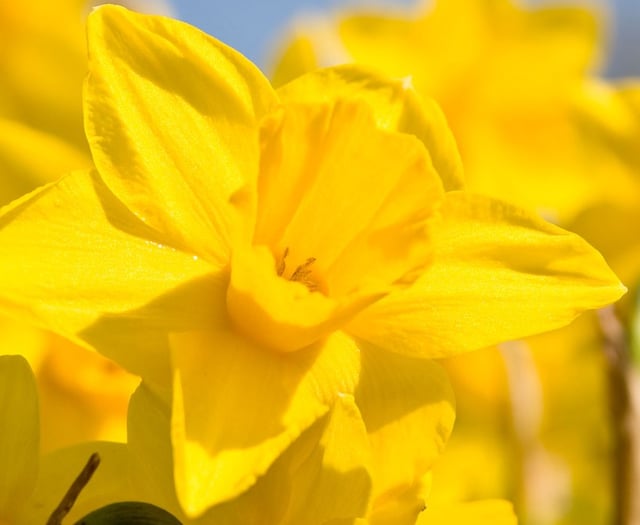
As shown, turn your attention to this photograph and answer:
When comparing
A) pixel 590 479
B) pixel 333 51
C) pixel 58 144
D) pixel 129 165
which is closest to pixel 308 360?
pixel 129 165

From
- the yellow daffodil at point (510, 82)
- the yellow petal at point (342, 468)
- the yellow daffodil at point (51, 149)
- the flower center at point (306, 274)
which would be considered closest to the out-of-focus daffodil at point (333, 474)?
the yellow petal at point (342, 468)

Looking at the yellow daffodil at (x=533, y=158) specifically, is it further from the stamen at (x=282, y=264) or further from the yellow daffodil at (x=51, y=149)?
the stamen at (x=282, y=264)

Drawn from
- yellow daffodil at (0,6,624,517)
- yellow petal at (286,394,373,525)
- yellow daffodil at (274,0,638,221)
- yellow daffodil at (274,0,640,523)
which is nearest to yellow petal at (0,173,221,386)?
yellow daffodil at (0,6,624,517)

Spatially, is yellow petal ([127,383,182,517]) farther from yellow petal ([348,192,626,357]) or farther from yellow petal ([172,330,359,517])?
yellow petal ([348,192,626,357])

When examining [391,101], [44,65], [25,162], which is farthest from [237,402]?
[44,65]

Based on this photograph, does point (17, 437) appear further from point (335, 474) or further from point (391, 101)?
point (391, 101)

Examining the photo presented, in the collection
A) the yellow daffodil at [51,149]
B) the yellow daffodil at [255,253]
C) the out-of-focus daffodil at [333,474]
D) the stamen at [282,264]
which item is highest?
the yellow daffodil at [255,253]
